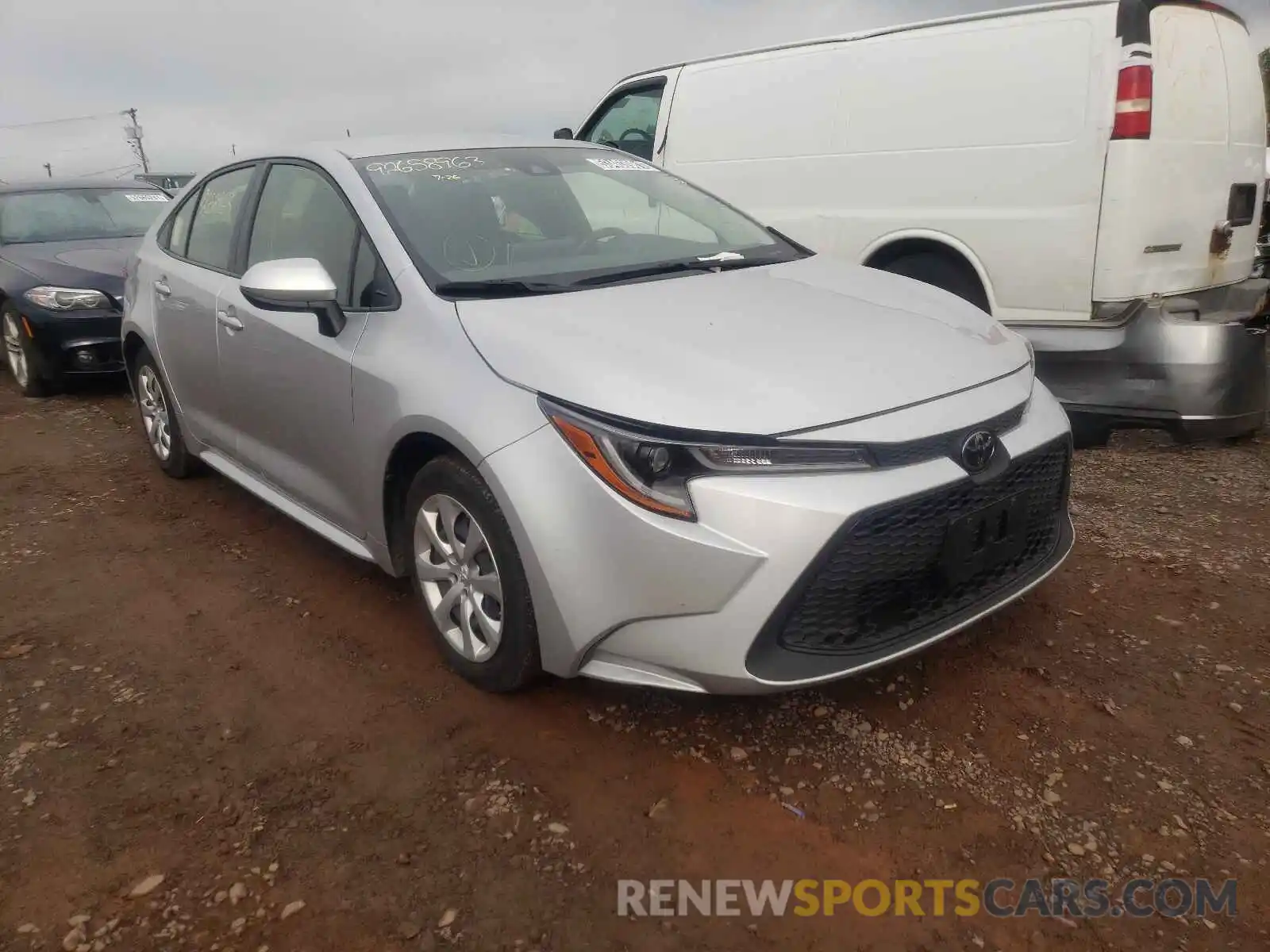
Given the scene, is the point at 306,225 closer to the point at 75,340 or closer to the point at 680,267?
the point at 680,267

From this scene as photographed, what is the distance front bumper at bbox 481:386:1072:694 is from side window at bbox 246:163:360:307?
44.4 inches

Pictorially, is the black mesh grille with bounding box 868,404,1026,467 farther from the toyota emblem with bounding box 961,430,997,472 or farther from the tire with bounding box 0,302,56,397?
the tire with bounding box 0,302,56,397

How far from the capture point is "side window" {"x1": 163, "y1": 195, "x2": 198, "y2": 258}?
4.32 meters

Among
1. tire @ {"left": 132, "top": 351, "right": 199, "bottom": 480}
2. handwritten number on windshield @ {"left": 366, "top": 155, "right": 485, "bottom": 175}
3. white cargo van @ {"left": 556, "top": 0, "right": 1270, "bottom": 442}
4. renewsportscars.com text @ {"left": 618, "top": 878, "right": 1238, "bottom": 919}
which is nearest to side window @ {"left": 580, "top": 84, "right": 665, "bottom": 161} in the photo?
white cargo van @ {"left": 556, "top": 0, "right": 1270, "bottom": 442}

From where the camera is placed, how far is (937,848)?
2.13m

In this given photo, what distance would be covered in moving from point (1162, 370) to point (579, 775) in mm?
3185

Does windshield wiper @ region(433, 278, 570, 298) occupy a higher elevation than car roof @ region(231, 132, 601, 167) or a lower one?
lower

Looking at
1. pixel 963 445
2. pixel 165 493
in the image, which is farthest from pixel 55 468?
pixel 963 445

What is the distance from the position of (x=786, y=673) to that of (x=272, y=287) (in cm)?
185

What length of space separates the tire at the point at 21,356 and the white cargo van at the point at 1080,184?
5122 mm

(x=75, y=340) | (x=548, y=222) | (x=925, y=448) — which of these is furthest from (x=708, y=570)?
(x=75, y=340)

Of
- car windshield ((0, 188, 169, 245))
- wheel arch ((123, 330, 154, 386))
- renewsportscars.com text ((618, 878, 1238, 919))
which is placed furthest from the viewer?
car windshield ((0, 188, 169, 245))

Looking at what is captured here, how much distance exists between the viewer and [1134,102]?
407cm


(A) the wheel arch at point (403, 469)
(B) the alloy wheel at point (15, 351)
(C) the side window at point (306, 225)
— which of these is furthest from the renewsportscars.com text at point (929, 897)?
(B) the alloy wheel at point (15, 351)
